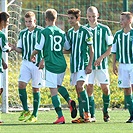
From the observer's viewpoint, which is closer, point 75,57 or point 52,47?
point 52,47

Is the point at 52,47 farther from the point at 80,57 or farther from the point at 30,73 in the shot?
the point at 30,73

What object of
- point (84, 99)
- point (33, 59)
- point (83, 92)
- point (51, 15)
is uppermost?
point (51, 15)

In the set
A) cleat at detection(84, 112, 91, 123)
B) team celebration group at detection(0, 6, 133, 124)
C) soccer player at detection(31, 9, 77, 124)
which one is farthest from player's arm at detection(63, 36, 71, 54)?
cleat at detection(84, 112, 91, 123)

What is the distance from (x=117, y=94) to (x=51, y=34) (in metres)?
5.39

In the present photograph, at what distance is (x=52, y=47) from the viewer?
13.2m

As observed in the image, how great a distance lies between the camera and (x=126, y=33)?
13688mm

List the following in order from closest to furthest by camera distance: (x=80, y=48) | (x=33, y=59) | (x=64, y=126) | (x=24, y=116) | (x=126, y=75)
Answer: (x=64, y=126) → (x=80, y=48) → (x=126, y=75) → (x=33, y=59) → (x=24, y=116)

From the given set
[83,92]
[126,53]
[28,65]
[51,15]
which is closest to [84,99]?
[83,92]

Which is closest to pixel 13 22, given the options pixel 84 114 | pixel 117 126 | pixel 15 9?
pixel 15 9

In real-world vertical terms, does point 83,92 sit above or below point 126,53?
below

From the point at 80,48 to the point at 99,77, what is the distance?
0.80 meters

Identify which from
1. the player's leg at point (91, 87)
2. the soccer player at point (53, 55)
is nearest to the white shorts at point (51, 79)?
the soccer player at point (53, 55)

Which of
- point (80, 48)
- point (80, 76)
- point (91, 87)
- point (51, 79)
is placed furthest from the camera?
point (91, 87)

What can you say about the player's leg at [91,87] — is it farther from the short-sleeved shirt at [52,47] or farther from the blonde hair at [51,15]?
the blonde hair at [51,15]
